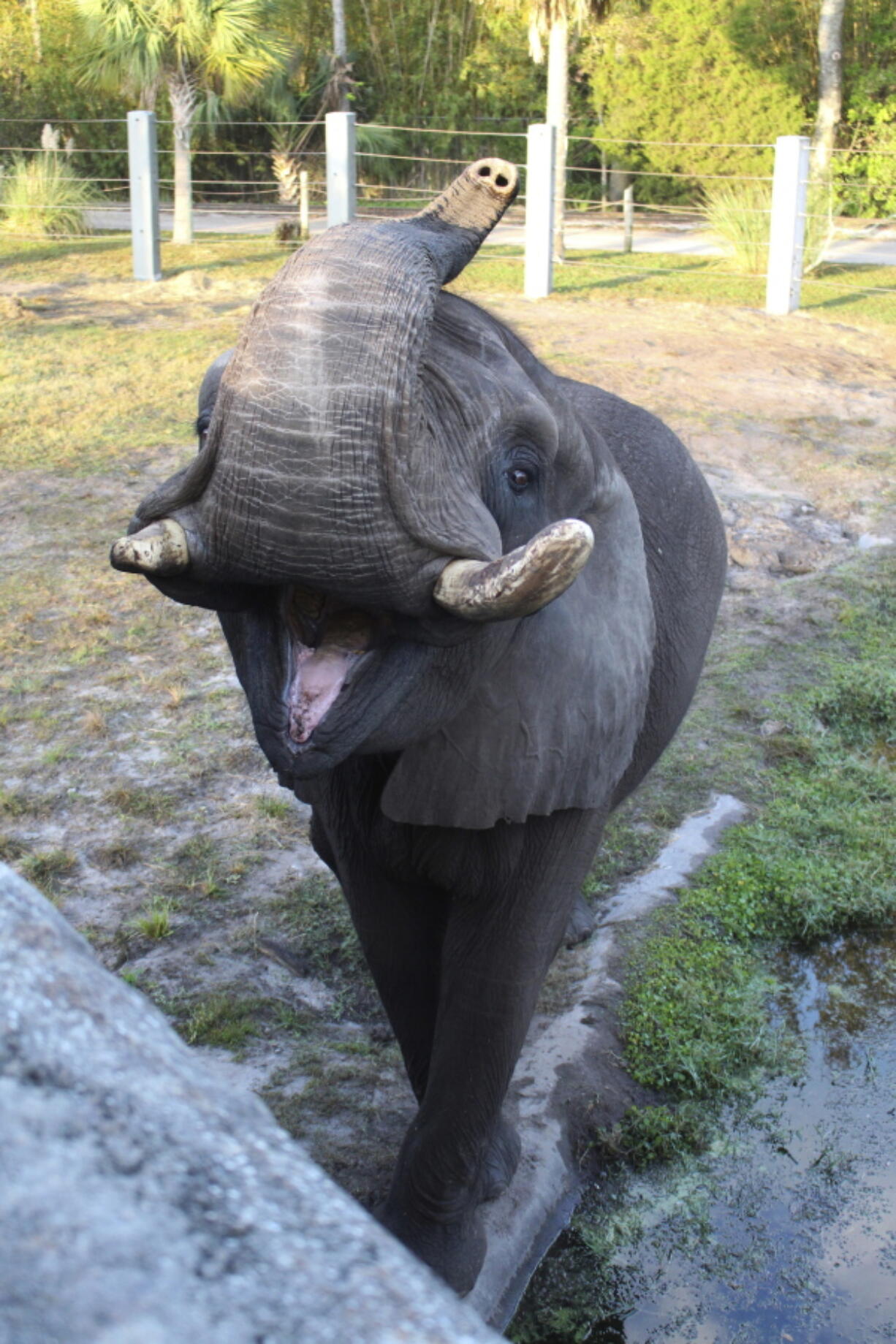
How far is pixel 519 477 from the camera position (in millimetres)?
2371

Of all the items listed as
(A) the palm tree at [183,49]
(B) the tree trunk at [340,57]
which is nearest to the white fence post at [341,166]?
(A) the palm tree at [183,49]

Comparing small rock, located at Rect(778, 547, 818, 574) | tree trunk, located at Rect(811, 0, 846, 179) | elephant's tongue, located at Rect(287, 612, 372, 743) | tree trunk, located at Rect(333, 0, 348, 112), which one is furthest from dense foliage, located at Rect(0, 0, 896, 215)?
elephant's tongue, located at Rect(287, 612, 372, 743)

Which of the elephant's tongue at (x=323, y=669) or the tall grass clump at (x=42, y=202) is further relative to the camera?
the tall grass clump at (x=42, y=202)

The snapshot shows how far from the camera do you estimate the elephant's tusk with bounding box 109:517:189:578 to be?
6.66ft

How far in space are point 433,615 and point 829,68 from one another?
22.4 meters

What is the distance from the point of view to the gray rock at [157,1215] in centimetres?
70

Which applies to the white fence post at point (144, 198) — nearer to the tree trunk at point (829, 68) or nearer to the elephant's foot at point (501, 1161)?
the tree trunk at point (829, 68)

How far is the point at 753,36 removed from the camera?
23.8 metres

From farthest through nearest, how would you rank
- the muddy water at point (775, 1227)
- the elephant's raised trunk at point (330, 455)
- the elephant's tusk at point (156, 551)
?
the muddy water at point (775, 1227), the elephant's tusk at point (156, 551), the elephant's raised trunk at point (330, 455)

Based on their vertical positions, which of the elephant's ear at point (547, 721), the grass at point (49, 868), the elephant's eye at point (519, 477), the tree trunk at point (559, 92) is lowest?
the grass at point (49, 868)

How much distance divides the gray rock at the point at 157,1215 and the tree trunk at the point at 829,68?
2274 cm

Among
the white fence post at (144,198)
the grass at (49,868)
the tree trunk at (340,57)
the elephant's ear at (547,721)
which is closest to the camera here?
the elephant's ear at (547,721)

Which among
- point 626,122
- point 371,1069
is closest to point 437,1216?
point 371,1069

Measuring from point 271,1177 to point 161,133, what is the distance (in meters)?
27.6
